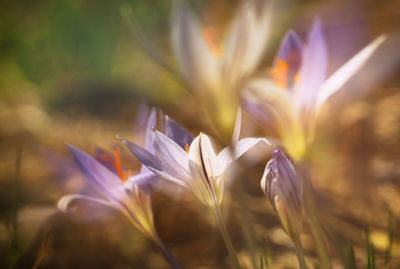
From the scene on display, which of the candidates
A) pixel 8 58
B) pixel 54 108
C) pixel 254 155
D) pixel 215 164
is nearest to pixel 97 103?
pixel 54 108

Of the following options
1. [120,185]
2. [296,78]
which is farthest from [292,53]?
[120,185]

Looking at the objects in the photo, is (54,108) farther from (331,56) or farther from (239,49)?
(239,49)

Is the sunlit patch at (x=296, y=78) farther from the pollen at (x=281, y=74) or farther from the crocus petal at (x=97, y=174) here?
the crocus petal at (x=97, y=174)

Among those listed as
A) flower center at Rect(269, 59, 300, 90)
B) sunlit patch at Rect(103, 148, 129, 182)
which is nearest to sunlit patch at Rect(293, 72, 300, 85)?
flower center at Rect(269, 59, 300, 90)

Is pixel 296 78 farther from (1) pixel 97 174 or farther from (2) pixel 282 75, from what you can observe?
(1) pixel 97 174
